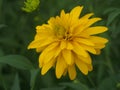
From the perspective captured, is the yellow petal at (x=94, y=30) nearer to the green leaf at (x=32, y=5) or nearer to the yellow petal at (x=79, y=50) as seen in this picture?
the yellow petal at (x=79, y=50)

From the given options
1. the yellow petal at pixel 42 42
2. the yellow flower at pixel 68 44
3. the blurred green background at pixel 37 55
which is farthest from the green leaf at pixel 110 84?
the yellow petal at pixel 42 42

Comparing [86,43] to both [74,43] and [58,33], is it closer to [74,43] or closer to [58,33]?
[74,43]

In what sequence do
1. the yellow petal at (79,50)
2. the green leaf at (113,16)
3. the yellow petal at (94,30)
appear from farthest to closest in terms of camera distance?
the green leaf at (113,16) < the yellow petal at (94,30) < the yellow petal at (79,50)

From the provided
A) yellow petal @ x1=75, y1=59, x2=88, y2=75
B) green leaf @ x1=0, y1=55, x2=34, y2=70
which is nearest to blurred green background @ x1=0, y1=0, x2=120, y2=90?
green leaf @ x1=0, y1=55, x2=34, y2=70

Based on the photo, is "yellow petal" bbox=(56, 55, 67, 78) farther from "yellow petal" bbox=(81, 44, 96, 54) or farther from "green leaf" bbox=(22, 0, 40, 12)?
"green leaf" bbox=(22, 0, 40, 12)

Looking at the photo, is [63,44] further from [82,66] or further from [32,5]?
[32,5]

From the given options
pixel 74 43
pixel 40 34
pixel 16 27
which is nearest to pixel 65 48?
pixel 74 43
